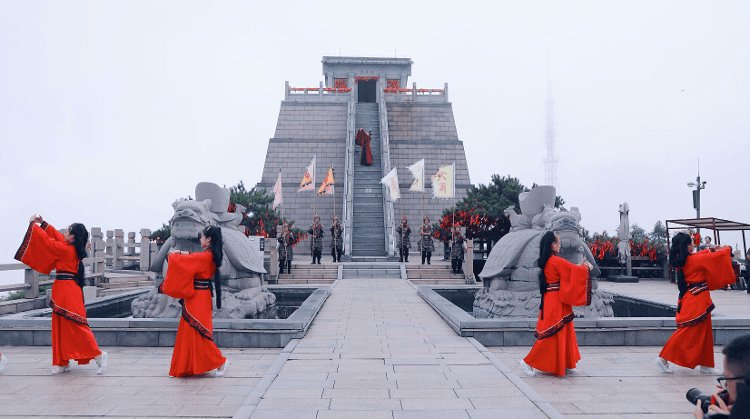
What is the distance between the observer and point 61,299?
511 cm

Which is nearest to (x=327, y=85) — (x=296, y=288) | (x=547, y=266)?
(x=296, y=288)

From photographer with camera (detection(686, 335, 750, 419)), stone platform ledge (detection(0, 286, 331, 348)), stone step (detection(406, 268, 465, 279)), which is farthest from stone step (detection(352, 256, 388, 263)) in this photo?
photographer with camera (detection(686, 335, 750, 419))

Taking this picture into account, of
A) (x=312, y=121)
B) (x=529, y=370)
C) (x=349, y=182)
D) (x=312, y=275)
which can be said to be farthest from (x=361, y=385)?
(x=312, y=121)

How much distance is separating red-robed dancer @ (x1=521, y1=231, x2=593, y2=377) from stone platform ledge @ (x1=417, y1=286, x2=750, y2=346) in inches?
57.0

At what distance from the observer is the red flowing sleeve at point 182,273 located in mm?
4797

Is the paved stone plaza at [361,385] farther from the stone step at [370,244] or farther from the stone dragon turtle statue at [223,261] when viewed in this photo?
the stone step at [370,244]

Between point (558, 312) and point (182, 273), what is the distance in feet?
12.5

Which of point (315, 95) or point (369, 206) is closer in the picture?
point (369, 206)

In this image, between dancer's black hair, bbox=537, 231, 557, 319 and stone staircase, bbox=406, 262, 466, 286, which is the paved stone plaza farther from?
stone staircase, bbox=406, 262, 466, 286

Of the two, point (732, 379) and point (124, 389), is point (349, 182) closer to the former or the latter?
point (124, 389)

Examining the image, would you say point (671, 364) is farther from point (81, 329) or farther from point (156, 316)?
point (156, 316)

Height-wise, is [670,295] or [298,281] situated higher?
[298,281]

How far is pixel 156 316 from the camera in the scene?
7.46 meters

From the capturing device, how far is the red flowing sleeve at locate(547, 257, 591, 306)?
4809 millimetres
